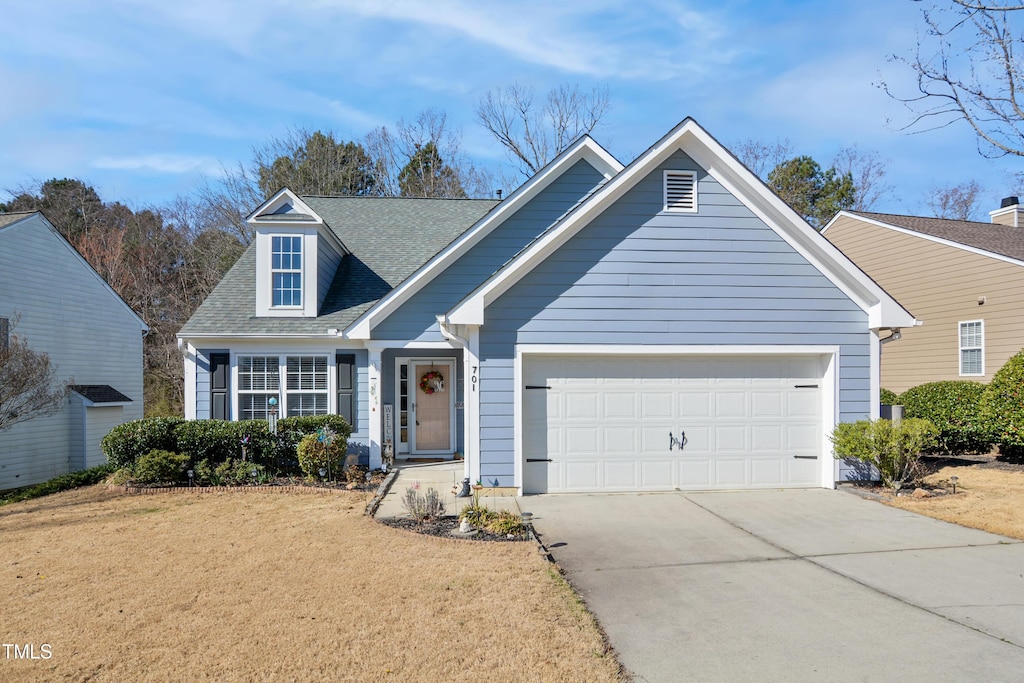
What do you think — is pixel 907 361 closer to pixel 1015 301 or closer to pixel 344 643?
pixel 1015 301

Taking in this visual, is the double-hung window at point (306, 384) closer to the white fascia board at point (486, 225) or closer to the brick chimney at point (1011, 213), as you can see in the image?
the white fascia board at point (486, 225)

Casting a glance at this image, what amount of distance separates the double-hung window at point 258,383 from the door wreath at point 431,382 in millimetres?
2904

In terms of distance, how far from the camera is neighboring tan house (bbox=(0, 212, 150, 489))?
1547cm

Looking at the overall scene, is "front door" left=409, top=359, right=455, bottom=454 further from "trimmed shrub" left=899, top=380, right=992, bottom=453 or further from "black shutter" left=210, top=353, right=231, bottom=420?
"trimmed shrub" left=899, top=380, right=992, bottom=453

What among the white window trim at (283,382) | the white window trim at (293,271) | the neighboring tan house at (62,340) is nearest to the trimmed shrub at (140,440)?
the white window trim at (283,382)

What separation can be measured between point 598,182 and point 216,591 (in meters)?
10.9

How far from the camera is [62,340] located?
1706 cm

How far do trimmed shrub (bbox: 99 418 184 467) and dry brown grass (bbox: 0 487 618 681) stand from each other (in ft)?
10.8

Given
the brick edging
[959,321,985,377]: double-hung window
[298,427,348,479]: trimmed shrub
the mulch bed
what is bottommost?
the brick edging

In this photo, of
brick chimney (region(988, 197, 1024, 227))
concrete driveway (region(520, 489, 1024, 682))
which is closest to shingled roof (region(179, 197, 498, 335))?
concrete driveway (region(520, 489, 1024, 682))

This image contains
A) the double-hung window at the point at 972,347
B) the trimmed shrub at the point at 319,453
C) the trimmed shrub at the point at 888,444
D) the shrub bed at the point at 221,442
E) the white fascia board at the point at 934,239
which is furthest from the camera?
the double-hung window at the point at 972,347

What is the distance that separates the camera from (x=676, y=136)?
9.95 m

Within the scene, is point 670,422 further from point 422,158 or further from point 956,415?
point 422,158

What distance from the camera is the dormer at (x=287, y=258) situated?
13.8 meters
